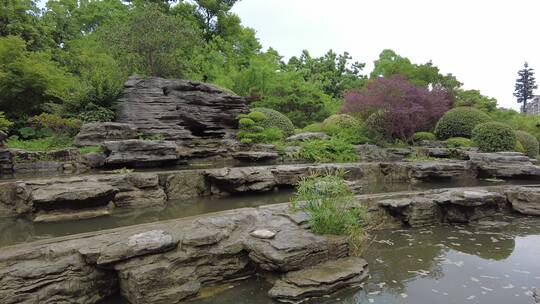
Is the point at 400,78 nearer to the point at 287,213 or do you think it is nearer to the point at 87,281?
the point at 287,213

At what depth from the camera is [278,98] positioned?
17938mm

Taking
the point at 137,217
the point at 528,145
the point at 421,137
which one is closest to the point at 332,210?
the point at 137,217

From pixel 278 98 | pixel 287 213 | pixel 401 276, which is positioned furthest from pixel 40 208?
pixel 278 98

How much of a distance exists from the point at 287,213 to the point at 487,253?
3.31 m

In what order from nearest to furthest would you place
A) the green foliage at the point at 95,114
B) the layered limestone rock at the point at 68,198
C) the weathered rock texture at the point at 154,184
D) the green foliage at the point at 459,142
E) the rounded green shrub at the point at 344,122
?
the layered limestone rock at the point at 68,198
the weathered rock texture at the point at 154,184
the green foliage at the point at 95,114
the green foliage at the point at 459,142
the rounded green shrub at the point at 344,122

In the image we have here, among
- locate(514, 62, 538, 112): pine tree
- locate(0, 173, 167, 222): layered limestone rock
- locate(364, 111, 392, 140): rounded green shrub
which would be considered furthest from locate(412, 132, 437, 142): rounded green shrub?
locate(514, 62, 538, 112): pine tree

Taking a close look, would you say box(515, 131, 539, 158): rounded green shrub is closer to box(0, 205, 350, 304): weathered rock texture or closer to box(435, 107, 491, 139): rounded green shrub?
box(435, 107, 491, 139): rounded green shrub

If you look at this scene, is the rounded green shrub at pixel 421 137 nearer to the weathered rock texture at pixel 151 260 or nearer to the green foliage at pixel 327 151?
the green foliage at pixel 327 151

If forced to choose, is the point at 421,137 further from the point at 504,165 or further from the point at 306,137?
the point at 306,137

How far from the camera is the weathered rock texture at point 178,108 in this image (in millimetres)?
10078

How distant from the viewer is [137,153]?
7688mm

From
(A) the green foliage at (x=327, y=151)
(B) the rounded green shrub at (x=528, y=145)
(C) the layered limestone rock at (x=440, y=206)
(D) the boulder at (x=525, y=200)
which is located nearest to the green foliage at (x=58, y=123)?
(A) the green foliage at (x=327, y=151)

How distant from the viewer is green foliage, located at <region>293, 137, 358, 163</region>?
10.3m

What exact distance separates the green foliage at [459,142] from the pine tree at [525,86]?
44980 mm
